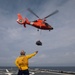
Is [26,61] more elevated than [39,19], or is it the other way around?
[39,19]

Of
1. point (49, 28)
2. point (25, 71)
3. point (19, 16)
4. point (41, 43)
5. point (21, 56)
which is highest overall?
point (19, 16)

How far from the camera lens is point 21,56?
44.5 ft

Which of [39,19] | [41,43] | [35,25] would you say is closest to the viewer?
[41,43]

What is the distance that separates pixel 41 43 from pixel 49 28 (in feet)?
55.8

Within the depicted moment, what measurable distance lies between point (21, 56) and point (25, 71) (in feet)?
3.09

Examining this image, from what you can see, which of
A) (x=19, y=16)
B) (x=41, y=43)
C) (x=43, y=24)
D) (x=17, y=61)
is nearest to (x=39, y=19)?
(x=43, y=24)

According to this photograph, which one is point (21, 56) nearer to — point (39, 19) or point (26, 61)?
point (26, 61)

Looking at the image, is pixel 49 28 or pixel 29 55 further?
pixel 49 28

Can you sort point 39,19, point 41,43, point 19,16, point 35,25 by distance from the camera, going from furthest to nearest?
point 19,16, point 39,19, point 35,25, point 41,43

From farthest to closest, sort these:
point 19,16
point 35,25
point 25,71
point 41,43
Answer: point 19,16 → point 35,25 → point 41,43 → point 25,71

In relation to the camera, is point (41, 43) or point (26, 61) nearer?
point (26, 61)

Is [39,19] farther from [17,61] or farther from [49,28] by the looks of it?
[17,61]

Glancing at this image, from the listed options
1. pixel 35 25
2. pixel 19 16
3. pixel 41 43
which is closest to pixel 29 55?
pixel 41 43

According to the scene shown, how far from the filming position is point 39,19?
3609 centimetres
